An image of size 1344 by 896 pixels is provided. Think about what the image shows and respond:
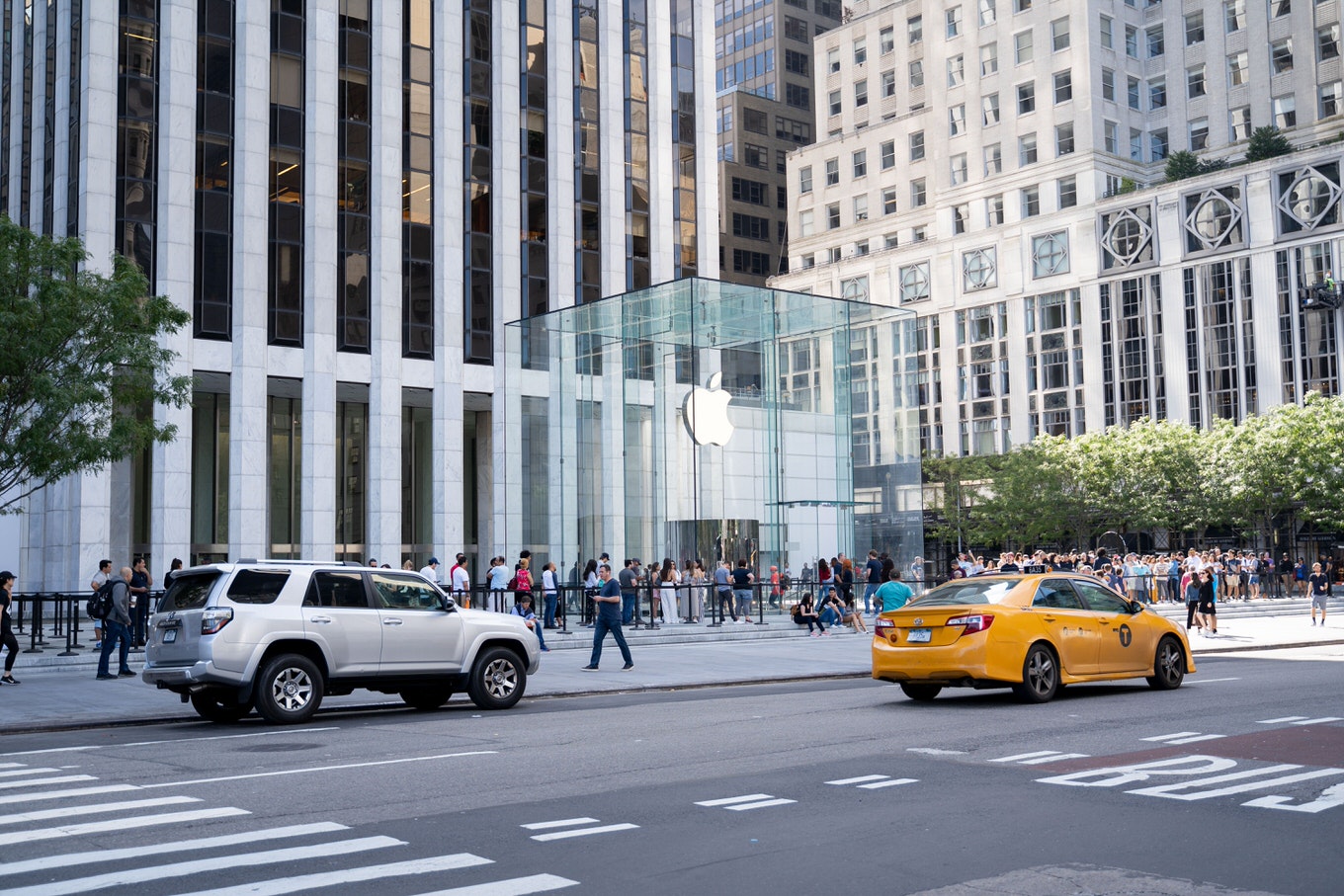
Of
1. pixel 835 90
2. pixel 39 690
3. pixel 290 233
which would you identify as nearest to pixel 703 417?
pixel 290 233

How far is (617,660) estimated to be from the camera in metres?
23.7

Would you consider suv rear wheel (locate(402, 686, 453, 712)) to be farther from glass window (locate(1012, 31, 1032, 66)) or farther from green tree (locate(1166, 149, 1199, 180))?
glass window (locate(1012, 31, 1032, 66))

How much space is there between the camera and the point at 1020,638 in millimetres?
15258

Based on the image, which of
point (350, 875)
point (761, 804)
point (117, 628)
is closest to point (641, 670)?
point (117, 628)

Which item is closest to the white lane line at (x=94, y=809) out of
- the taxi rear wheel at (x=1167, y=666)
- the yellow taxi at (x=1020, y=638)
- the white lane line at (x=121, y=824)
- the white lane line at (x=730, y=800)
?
the white lane line at (x=121, y=824)

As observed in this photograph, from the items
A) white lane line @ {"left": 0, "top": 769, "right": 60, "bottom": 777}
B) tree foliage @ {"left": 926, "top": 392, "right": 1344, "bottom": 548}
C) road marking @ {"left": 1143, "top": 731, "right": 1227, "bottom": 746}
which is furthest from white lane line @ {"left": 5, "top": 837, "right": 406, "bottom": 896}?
tree foliage @ {"left": 926, "top": 392, "right": 1344, "bottom": 548}

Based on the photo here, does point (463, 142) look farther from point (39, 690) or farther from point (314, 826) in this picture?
point (314, 826)

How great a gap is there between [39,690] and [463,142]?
31447 mm

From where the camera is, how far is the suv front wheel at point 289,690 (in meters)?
14.7

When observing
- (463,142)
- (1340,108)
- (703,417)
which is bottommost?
(703,417)

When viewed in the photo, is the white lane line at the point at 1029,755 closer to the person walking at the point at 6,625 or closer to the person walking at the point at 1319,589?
the person walking at the point at 6,625

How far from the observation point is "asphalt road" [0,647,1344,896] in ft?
22.8

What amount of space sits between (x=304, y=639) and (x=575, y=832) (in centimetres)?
766

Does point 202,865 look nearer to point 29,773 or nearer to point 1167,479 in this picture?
point 29,773
